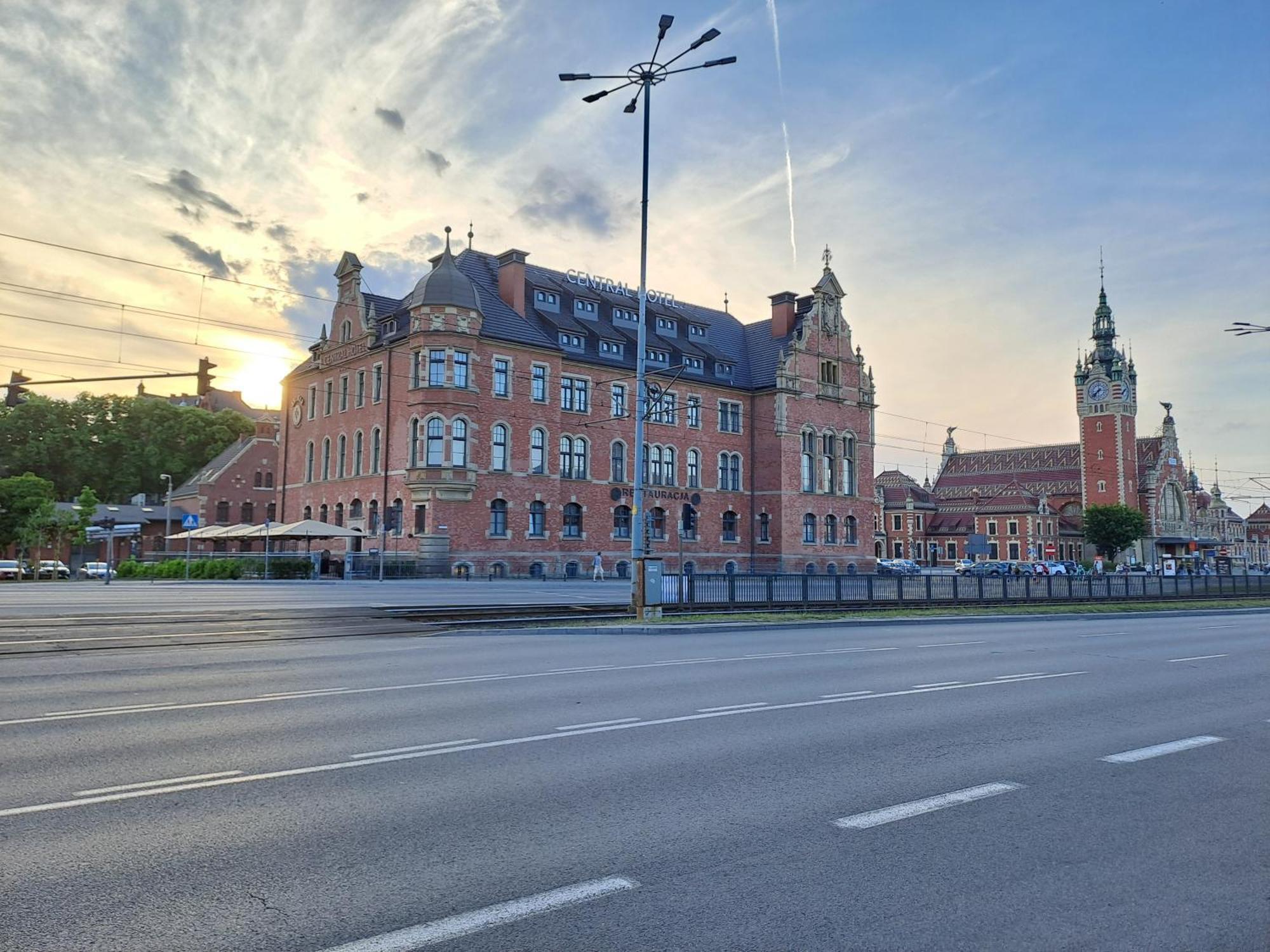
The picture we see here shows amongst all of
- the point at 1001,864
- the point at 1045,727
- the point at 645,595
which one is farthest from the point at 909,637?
the point at 1001,864

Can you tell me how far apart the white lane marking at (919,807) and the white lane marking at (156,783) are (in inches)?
164

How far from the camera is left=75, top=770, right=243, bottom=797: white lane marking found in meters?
6.04

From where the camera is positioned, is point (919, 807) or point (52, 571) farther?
point (52, 571)

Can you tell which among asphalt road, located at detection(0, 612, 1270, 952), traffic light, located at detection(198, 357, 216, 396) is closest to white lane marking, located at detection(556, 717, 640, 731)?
asphalt road, located at detection(0, 612, 1270, 952)

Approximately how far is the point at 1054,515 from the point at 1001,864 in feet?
406

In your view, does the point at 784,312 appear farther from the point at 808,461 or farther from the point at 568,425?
the point at 568,425

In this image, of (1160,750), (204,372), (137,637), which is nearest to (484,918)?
(1160,750)

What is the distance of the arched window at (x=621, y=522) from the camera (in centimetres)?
5456

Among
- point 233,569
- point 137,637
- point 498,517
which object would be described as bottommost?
point 137,637

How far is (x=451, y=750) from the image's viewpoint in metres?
7.41

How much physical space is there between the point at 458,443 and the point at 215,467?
1533 inches

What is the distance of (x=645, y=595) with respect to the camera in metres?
21.9

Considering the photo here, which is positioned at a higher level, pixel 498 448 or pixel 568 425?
pixel 568 425

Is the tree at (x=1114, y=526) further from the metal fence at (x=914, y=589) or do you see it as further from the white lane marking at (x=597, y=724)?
the white lane marking at (x=597, y=724)
